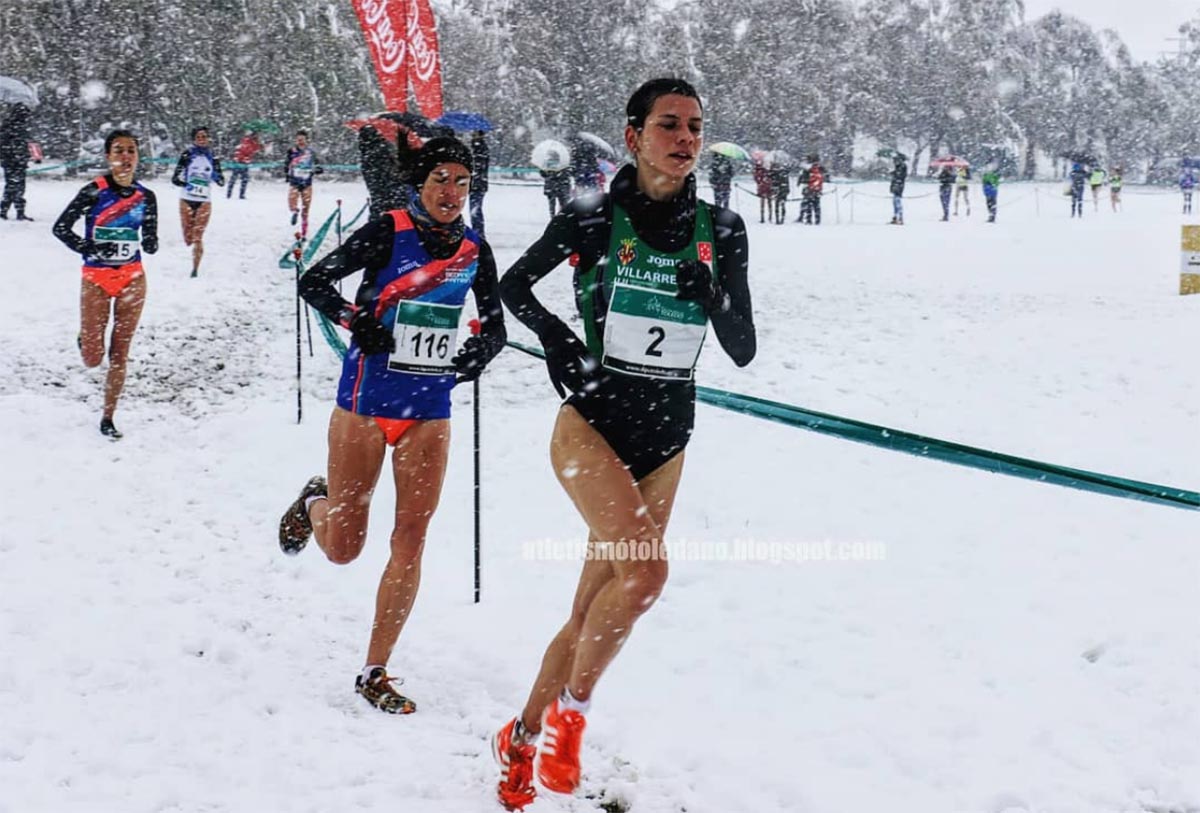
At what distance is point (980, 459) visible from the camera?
383cm

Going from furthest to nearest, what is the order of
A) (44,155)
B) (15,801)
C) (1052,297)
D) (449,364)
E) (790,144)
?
(790,144)
(44,155)
(1052,297)
(449,364)
(15,801)

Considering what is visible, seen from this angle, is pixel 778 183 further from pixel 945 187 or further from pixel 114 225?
pixel 114 225

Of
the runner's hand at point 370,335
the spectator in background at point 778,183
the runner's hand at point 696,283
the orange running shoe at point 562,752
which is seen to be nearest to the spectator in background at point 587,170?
the spectator in background at point 778,183

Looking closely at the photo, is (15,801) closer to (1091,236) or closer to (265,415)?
(265,415)

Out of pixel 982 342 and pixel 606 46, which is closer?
pixel 982 342

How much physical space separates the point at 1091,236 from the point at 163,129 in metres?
36.2

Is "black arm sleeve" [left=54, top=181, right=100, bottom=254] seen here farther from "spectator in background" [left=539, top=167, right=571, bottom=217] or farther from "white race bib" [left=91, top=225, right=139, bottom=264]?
"spectator in background" [left=539, top=167, right=571, bottom=217]

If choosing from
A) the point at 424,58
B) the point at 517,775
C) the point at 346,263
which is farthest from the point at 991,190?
the point at 517,775

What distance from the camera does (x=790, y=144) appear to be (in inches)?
2403

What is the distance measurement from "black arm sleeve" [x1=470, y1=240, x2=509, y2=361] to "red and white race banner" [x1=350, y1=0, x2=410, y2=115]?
10769 millimetres

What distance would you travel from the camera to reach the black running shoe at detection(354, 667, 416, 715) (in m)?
4.49

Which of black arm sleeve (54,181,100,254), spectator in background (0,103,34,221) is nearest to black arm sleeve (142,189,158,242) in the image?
black arm sleeve (54,181,100,254)

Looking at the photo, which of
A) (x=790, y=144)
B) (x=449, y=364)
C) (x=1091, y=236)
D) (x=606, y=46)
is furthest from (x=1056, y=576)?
(x=790, y=144)

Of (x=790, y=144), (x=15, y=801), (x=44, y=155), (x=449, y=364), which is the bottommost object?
(x=15, y=801)
